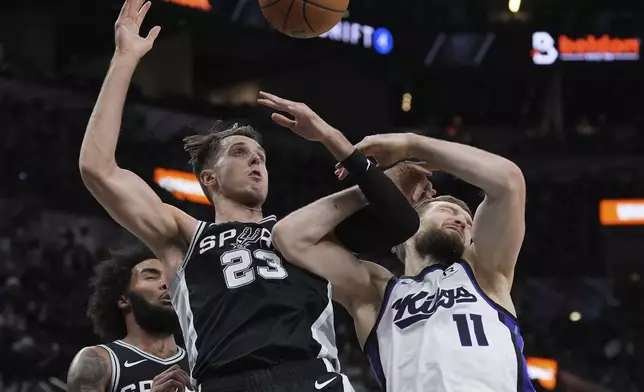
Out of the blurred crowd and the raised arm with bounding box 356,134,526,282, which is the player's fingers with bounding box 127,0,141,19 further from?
the blurred crowd

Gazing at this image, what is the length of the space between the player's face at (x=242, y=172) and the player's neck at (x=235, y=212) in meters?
0.02

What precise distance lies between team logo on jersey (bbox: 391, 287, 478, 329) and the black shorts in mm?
482

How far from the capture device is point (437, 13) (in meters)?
21.7

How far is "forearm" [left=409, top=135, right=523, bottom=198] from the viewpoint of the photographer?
12.0 ft

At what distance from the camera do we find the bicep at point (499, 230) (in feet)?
12.1

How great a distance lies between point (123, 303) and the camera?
488 cm

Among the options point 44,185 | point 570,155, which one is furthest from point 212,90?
point 44,185

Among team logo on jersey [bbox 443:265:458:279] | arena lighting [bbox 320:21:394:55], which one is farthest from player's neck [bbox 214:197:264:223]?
arena lighting [bbox 320:21:394:55]

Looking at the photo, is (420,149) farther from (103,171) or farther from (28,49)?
(28,49)

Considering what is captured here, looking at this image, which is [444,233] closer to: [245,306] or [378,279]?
[378,279]

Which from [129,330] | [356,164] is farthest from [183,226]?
→ [129,330]

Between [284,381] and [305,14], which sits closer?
[284,381]

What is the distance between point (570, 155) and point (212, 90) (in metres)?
8.00

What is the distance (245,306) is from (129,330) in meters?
1.63
